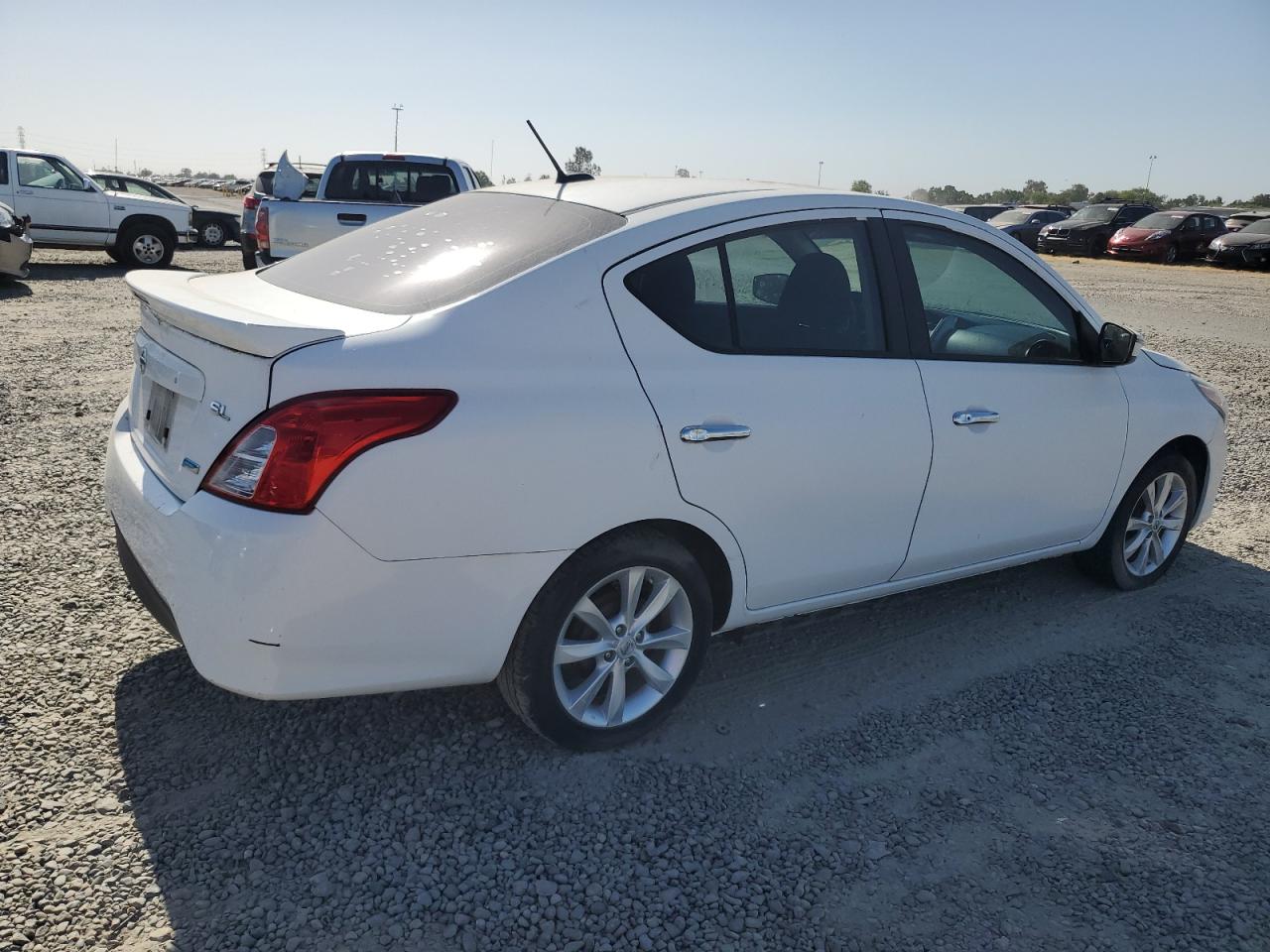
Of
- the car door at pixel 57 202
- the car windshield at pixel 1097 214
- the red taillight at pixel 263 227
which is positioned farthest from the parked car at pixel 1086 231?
the red taillight at pixel 263 227

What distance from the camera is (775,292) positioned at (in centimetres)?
344

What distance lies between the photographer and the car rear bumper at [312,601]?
2.49 m

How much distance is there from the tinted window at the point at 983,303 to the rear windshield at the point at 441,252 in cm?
126

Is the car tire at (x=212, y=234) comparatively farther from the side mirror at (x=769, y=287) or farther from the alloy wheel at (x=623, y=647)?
the alloy wheel at (x=623, y=647)

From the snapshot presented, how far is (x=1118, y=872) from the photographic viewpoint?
273cm

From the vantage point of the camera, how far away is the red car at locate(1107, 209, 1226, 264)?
28.6 meters

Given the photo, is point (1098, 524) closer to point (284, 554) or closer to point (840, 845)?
point (840, 845)

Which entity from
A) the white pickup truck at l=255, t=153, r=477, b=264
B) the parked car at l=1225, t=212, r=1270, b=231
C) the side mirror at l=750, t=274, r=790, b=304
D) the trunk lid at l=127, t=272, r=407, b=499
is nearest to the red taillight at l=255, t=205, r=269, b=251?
the white pickup truck at l=255, t=153, r=477, b=264

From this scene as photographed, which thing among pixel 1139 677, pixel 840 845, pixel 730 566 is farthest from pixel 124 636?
pixel 1139 677

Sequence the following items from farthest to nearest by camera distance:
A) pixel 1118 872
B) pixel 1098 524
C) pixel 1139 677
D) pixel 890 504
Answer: pixel 1098 524, pixel 1139 677, pixel 890 504, pixel 1118 872

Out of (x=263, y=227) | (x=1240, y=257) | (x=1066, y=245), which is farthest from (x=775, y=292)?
(x=1066, y=245)

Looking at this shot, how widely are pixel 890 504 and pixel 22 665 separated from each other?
2973 mm

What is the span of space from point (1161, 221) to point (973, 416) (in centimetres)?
3003

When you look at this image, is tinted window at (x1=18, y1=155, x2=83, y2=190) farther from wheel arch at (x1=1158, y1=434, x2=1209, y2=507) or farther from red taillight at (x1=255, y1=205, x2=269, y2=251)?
wheel arch at (x1=1158, y1=434, x2=1209, y2=507)
